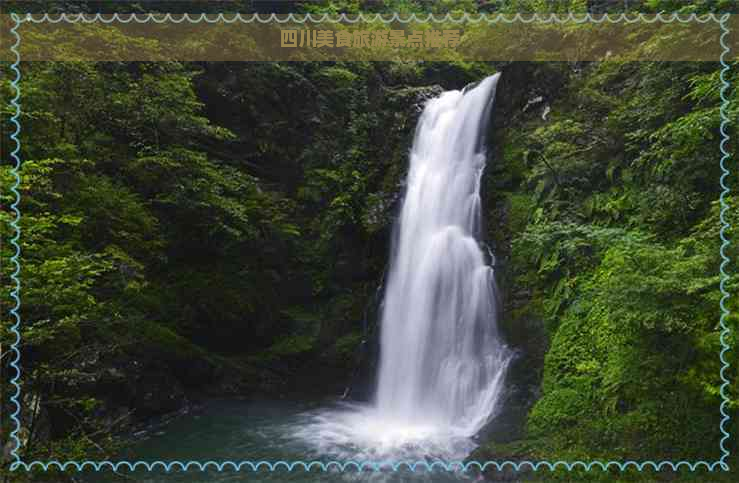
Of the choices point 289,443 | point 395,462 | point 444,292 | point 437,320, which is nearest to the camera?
point 395,462

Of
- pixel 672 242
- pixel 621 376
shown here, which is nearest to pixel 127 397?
pixel 621 376

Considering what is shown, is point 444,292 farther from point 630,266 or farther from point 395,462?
point 630,266

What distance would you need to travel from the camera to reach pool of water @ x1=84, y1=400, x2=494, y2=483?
6508 millimetres

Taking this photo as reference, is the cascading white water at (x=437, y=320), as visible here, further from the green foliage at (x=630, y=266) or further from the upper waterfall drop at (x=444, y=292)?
the green foliage at (x=630, y=266)

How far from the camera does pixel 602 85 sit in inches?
361

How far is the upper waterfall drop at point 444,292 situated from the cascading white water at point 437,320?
0.07 feet

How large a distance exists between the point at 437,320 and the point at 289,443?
3477 mm

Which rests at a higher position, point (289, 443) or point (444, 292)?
point (444, 292)

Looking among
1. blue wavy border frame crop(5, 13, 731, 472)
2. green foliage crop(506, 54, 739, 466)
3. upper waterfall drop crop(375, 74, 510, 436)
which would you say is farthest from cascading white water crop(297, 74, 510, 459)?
green foliage crop(506, 54, 739, 466)

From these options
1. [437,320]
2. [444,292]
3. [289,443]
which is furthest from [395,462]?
[444,292]

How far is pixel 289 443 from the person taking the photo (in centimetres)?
810

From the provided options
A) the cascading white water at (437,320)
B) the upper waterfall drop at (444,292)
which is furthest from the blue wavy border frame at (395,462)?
the upper waterfall drop at (444,292)

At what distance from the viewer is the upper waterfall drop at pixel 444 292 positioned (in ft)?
28.6

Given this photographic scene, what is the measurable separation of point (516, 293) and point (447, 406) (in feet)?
7.26
